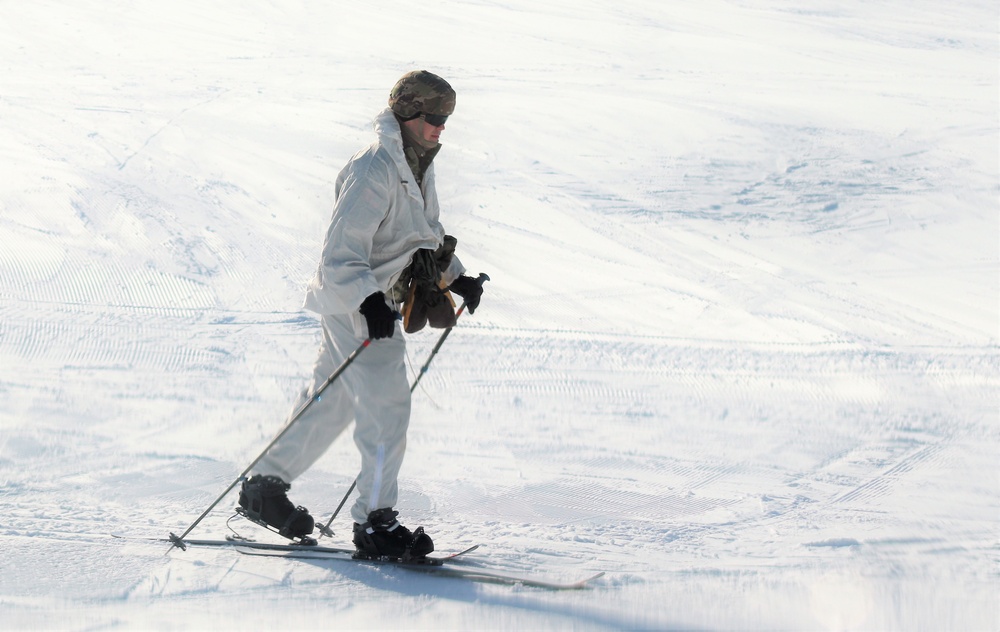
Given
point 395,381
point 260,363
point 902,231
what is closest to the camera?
point 395,381

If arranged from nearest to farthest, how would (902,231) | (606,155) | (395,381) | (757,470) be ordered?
(395,381) < (757,470) < (902,231) < (606,155)

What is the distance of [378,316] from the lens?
3.30m

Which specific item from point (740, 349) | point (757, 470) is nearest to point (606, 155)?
point (740, 349)

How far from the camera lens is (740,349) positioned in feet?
19.3

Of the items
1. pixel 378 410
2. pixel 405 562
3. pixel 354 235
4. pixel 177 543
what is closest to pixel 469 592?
pixel 405 562

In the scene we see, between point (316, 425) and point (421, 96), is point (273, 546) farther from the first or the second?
point (421, 96)

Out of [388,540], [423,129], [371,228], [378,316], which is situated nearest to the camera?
[378,316]

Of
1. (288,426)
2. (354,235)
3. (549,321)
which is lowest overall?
(288,426)

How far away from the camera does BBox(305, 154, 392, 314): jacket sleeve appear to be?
3354mm

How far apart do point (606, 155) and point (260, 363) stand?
432 cm

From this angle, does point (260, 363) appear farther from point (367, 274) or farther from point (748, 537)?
point (748, 537)

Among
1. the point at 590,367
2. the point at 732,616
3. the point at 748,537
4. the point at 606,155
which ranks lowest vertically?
the point at 732,616

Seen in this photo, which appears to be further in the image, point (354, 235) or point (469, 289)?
point (469, 289)

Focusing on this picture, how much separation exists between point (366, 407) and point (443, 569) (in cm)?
62
